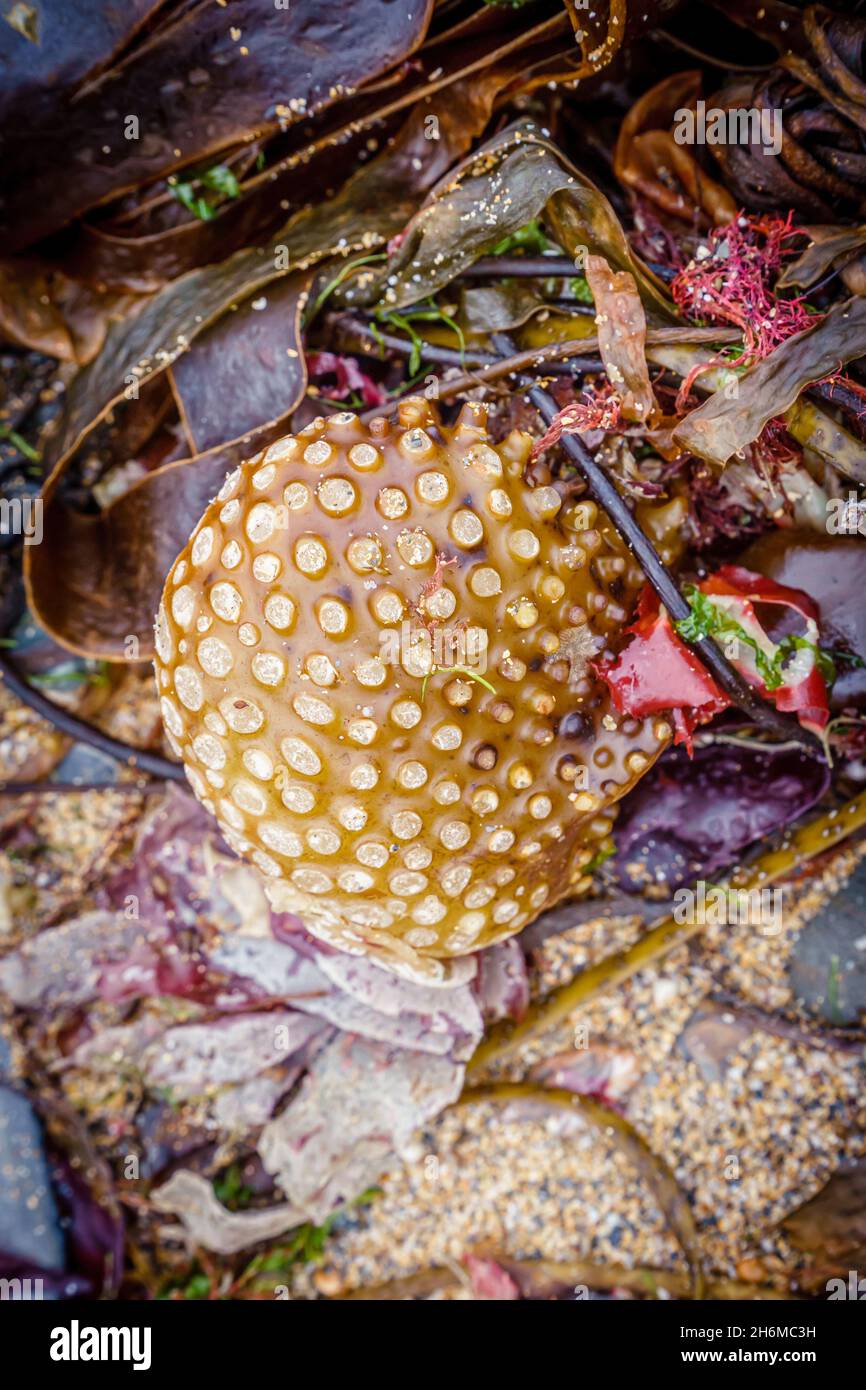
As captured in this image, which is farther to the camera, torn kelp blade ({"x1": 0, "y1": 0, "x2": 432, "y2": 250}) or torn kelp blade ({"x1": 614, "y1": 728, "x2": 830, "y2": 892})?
torn kelp blade ({"x1": 614, "y1": 728, "x2": 830, "y2": 892})

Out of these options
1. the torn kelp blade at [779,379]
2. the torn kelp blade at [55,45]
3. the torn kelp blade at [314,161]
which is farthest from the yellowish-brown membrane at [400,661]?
the torn kelp blade at [55,45]

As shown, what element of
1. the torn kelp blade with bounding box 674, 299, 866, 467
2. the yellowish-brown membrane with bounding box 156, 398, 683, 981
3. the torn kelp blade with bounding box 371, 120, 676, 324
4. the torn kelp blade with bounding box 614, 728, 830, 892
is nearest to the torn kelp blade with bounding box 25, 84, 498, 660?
the torn kelp blade with bounding box 371, 120, 676, 324

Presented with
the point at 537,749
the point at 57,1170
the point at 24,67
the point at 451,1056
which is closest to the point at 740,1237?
the point at 451,1056

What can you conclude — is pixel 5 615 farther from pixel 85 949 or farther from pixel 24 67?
pixel 24 67

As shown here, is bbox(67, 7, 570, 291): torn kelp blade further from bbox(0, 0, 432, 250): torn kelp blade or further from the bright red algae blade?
the bright red algae blade

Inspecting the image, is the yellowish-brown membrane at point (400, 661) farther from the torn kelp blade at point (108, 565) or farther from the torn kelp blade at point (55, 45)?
the torn kelp blade at point (55, 45)

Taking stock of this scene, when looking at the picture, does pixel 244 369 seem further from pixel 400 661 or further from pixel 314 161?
pixel 400 661

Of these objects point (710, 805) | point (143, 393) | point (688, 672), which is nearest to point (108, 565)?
point (143, 393)
